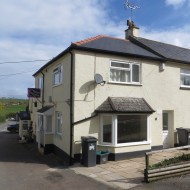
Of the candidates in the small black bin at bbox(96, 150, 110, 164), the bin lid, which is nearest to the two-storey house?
the small black bin at bbox(96, 150, 110, 164)

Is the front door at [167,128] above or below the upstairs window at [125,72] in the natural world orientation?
below

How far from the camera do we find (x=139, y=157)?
1226 centimetres

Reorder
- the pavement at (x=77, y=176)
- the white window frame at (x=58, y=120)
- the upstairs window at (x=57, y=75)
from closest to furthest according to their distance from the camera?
the pavement at (x=77, y=176), the white window frame at (x=58, y=120), the upstairs window at (x=57, y=75)

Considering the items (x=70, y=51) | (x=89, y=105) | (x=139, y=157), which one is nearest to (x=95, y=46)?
(x=70, y=51)

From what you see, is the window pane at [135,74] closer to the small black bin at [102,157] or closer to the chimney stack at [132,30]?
the small black bin at [102,157]

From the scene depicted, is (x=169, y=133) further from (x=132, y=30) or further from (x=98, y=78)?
(x=132, y=30)

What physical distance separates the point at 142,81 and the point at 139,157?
3.98 meters

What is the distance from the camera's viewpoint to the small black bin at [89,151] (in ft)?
35.0

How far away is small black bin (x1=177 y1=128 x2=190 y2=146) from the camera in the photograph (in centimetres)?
1377

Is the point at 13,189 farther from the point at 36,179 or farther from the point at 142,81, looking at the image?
the point at 142,81

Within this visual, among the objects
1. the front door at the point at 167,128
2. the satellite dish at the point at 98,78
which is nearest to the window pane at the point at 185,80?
the front door at the point at 167,128

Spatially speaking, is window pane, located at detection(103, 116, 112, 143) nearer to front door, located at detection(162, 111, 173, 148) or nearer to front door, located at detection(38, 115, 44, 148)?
front door, located at detection(162, 111, 173, 148)

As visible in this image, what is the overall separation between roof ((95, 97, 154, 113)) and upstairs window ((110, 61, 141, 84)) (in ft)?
3.28

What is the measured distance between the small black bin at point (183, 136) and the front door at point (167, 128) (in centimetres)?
55
